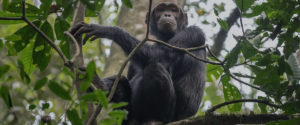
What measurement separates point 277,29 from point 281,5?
261mm

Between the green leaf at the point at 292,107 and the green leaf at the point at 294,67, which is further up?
the green leaf at the point at 294,67

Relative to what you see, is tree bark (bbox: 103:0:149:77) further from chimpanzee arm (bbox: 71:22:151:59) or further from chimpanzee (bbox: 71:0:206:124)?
chimpanzee arm (bbox: 71:22:151:59)

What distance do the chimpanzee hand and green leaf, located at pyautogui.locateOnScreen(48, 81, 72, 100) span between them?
1.75 metres

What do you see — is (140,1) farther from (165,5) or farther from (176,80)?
(176,80)

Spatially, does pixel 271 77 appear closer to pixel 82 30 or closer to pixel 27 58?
pixel 82 30

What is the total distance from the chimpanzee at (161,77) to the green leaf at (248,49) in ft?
6.21

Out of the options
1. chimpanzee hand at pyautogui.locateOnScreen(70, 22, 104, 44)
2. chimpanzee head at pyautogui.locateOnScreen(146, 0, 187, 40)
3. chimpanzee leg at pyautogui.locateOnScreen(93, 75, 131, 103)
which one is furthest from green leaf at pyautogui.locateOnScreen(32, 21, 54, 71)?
chimpanzee head at pyautogui.locateOnScreen(146, 0, 187, 40)

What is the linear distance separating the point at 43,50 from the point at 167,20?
3346 millimetres

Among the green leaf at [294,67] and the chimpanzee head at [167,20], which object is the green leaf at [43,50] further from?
the chimpanzee head at [167,20]

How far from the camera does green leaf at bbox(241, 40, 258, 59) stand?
3.72 meters

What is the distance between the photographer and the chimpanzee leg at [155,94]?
541cm

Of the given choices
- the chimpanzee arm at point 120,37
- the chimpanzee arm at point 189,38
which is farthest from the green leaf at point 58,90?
the chimpanzee arm at point 189,38

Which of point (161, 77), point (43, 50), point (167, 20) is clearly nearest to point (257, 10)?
point (161, 77)

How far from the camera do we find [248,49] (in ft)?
12.3
